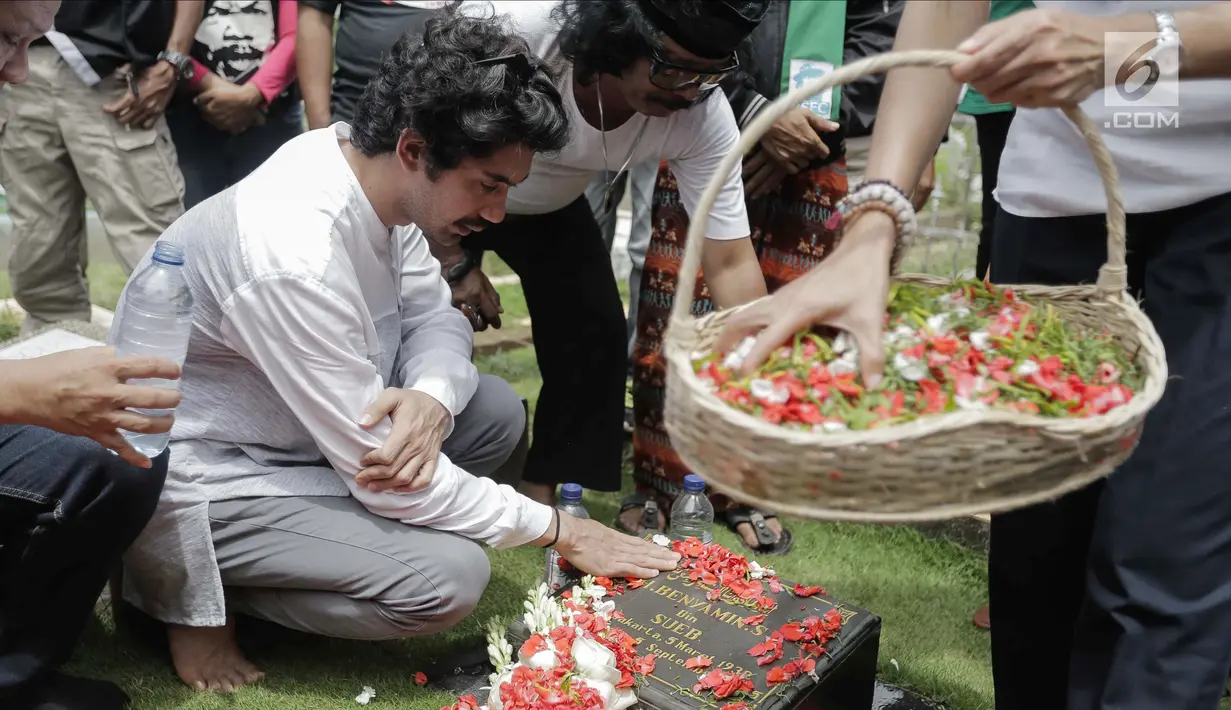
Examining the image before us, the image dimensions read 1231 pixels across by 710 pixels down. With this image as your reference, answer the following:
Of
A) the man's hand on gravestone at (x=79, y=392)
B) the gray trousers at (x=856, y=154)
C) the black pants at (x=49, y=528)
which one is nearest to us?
the man's hand on gravestone at (x=79, y=392)

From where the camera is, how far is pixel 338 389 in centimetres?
225

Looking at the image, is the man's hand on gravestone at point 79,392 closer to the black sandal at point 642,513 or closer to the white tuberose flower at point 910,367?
the white tuberose flower at point 910,367

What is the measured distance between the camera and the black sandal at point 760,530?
330 centimetres

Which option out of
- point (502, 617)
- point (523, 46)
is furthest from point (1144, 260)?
point (502, 617)

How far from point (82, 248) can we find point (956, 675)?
3.50 metres

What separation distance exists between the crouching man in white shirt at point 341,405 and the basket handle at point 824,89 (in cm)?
97

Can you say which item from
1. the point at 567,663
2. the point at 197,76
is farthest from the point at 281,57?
the point at 567,663

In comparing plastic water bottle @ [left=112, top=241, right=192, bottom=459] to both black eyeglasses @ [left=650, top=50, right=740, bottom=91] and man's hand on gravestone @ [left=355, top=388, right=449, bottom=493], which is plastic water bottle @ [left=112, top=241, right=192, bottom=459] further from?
black eyeglasses @ [left=650, top=50, right=740, bottom=91]

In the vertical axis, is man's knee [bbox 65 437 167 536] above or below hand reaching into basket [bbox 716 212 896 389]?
below

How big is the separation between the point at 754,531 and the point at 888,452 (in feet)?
7.00

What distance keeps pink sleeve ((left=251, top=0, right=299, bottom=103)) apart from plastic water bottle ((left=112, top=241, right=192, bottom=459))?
1.85 meters

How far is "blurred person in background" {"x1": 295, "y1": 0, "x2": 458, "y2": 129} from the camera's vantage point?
340 cm

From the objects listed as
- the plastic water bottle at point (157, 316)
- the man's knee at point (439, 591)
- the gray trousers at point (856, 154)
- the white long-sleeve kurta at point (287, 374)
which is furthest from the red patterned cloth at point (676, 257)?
the plastic water bottle at point (157, 316)

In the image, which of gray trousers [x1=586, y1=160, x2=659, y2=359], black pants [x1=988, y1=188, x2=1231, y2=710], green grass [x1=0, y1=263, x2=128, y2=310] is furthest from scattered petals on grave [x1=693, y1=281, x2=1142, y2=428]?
green grass [x1=0, y1=263, x2=128, y2=310]
